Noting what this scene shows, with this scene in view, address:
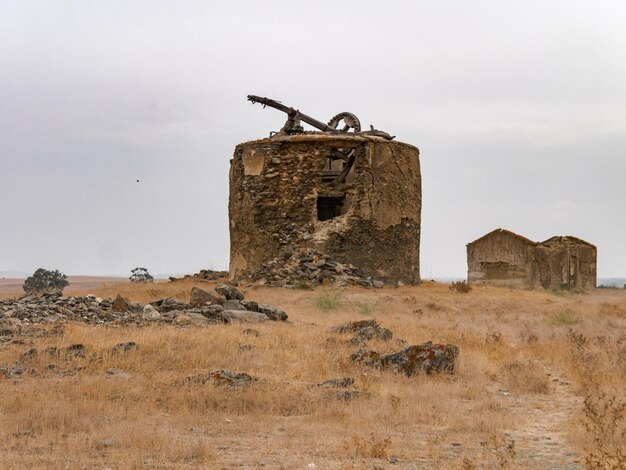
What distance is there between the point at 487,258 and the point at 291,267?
12480 mm

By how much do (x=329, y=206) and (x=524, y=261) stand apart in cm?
A: 1014

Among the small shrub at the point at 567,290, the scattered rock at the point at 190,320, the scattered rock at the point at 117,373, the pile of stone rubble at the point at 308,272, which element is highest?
the pile of stone rubble at the point at 308,272

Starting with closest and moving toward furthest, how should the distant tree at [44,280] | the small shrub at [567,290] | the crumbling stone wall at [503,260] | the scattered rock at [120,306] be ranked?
1. the scattered rock at [120,306]
2. the small shrub at [567,290]
3. the crumbling stone wall at [503,260]
4. the distant tree at [44,280]

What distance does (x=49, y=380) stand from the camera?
8586 millimetres

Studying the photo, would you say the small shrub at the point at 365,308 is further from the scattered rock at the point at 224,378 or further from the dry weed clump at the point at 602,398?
the scattered rock at the point at 224,378

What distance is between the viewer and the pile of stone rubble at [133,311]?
12984mm

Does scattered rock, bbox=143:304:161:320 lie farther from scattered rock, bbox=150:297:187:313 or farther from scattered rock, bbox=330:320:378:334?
scattered rock, bbox=330:320:378:334

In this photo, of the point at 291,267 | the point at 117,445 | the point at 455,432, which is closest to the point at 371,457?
the point at 455,432

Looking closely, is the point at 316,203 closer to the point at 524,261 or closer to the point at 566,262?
the point at 524,261

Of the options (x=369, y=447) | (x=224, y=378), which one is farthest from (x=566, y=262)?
(x=369, y=447)

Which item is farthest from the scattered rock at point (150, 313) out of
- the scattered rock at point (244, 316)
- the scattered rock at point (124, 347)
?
the scattered rock at point (124, 347)

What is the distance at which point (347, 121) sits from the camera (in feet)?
81.6

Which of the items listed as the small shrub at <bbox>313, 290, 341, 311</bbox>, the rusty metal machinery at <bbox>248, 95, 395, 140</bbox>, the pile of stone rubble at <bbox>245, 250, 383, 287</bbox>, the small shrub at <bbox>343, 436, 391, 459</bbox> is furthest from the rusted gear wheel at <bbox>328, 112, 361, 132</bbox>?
the small shrub at <bbox>343, 436, 391, 459</bbox>

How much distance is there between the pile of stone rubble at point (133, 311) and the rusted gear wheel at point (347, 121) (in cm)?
1047
